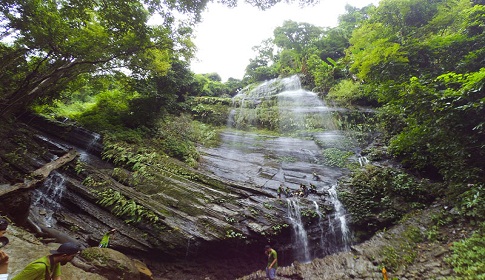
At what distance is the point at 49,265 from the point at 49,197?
8474 mm

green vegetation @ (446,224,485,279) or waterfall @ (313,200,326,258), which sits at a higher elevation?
green vegetation @ (446,224,485,279)

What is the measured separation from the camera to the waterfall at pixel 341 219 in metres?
8.91

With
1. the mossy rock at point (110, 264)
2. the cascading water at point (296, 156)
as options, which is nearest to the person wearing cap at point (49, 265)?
the mossy rock at point (110, 264)

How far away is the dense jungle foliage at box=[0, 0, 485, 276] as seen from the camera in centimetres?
760

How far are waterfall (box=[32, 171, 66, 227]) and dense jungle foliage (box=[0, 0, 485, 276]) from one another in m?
2.16

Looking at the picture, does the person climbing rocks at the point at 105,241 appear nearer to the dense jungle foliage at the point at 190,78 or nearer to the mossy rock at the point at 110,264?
the mossy rock at the point at 110,264

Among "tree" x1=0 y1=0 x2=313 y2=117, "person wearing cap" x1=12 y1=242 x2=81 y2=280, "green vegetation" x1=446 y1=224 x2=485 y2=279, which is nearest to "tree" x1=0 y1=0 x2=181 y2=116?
"tree" x1=0 y1=0 x2=313 y2=117

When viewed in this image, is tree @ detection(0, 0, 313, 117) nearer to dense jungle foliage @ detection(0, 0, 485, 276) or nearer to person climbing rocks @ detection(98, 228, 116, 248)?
dense jungle foliage @ detection(0, 0, 485, 276)

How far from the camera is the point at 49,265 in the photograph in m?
2.63

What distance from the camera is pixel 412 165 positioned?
10.5 metres

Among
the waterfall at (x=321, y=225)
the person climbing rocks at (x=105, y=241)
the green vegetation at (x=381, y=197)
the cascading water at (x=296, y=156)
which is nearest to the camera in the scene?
the person climbing rocks at (x=105, y=241)

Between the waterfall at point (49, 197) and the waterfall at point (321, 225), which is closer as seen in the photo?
the waterfall at point (49, 197)

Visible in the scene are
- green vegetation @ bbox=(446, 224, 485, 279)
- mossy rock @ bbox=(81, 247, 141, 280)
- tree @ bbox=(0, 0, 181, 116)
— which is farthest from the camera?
tree @ bbox=(0, 0, 181, 116)

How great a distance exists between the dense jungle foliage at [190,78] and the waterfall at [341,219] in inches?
74.5
